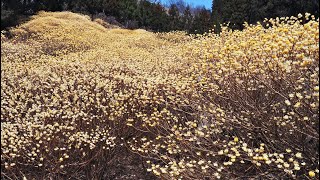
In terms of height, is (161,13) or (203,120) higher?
(161,13)

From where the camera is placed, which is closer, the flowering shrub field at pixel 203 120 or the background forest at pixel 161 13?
the flowering shrub field at pixel 203 120

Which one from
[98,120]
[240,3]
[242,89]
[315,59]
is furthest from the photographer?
[240,3]

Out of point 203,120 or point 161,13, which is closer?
Answer: point 203,120

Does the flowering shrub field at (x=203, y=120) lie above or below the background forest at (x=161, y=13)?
below

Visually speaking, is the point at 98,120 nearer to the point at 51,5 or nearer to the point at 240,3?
the point at 240,3

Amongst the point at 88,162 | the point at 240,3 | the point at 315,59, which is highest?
the point at 240,3

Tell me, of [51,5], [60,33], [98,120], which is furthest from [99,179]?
[51,5]

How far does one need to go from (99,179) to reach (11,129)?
5.33 ft

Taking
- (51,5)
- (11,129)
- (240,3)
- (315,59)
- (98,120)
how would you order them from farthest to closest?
(51,5) → (240,3) → (98,120) → (11,129) → (315,59)

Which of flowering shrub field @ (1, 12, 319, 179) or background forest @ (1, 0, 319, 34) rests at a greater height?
background forest @ (1, 0, 319, 34)

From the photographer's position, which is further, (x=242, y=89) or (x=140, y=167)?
(x=140, y=167)

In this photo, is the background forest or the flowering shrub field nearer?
the flowering shrub field

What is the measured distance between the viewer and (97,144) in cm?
501

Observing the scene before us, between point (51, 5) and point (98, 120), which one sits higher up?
point (51, 5)
